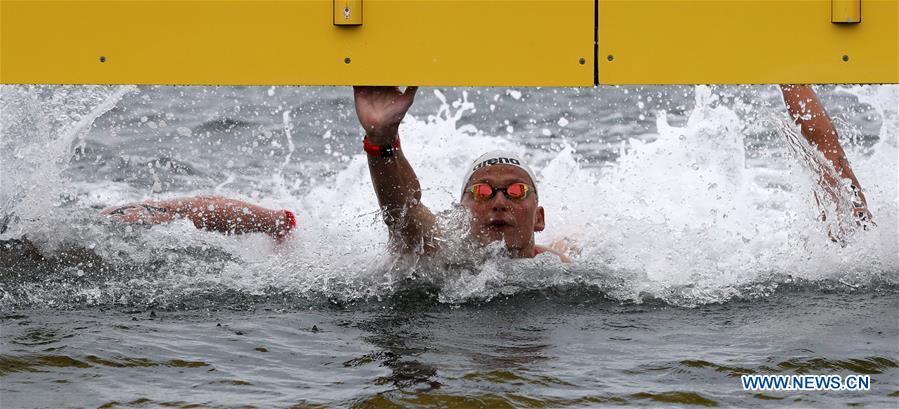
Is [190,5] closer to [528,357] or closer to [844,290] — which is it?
[528,357]

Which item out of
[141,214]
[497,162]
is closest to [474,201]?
[497,162]

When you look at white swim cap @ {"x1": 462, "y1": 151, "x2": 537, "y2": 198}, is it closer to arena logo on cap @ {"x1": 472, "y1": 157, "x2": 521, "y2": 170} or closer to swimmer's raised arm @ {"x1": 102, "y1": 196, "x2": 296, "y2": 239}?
arena logo on cap @ {"x1": 472, "y1": 157, "x2": 521, "y2": 170}

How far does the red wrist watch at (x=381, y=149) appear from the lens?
5.71m

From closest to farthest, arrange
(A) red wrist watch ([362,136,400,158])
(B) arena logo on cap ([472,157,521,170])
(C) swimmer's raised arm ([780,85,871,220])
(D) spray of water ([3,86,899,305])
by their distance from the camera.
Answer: (A) red wrist watch ([362,136,400,158])
(D) spray of water ([3,86,899,305])
(C) swimmer's raised arm ([780,85,871,220])
(B) arena logo on cap ([472,157,521,170])

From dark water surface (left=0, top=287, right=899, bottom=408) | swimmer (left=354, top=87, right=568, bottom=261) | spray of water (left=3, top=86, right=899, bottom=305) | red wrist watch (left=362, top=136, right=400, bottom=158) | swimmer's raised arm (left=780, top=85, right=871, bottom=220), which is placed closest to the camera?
dark water surface (left=0, top=287, right=899, bottom=408)

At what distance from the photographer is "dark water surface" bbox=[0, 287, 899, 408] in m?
4.68

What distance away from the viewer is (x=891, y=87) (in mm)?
10406

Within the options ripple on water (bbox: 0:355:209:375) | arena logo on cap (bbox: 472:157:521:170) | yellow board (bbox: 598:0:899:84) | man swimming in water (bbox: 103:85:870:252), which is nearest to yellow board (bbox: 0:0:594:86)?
yellow board (bbox: 598:0:899:84)

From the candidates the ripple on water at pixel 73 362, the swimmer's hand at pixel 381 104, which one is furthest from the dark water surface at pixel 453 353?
the swimmer's hand at pixel 381 104

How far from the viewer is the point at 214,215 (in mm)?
7688

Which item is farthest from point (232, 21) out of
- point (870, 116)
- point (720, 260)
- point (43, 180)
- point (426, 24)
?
point (870, 116)

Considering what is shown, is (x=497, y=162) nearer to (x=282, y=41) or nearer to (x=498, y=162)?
(x=498, y=162)

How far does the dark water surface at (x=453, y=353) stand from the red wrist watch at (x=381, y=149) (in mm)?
819

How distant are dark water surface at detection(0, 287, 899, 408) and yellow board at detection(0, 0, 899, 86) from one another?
1170 mm
